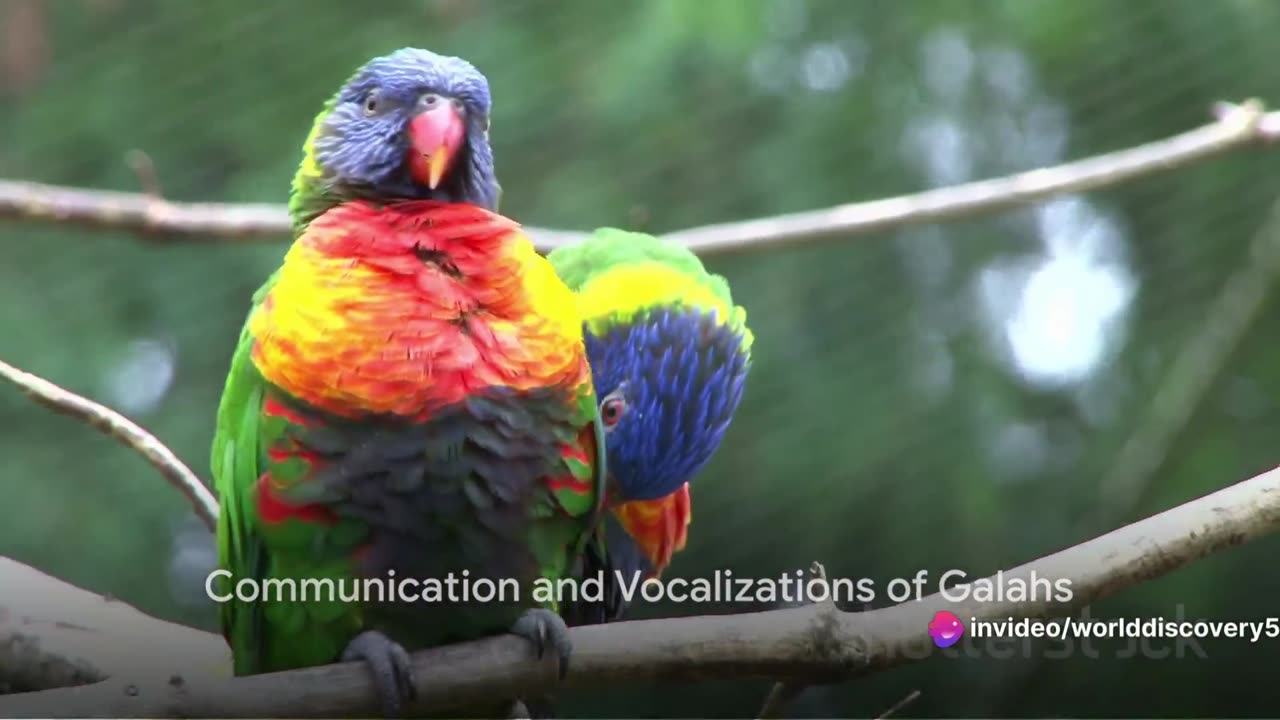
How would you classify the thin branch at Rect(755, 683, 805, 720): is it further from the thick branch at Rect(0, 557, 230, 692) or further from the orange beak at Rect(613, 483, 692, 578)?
the orange beak at Rect(613, 483, 692, 578)

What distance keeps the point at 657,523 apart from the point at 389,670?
1.01 m

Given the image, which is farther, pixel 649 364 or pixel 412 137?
pixel 649 364

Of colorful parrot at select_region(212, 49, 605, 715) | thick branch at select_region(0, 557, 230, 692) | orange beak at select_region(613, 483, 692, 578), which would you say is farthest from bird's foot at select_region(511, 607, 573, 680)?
orange beak at select_region(613, 483, 692, 578)

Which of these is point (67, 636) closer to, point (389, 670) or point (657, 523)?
point (389, 670)

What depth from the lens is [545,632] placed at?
1382mm

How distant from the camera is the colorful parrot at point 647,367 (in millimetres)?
2088

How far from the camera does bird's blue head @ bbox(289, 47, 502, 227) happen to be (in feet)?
5.37

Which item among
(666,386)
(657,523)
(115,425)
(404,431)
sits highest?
(666,386)

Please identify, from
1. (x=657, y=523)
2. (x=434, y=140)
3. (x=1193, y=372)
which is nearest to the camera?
(x=434, y=140)

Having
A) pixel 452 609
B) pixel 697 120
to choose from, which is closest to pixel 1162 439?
pixel 697 120

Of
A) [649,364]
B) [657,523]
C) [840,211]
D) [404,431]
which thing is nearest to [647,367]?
[649,364]

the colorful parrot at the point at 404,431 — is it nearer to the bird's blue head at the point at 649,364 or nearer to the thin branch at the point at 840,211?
the bird's blue head at the point at 649,364

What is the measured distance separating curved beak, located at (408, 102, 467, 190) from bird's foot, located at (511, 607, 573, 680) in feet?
1.76

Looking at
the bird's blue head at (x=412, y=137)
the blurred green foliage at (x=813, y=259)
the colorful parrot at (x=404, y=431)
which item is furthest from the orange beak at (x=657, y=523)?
the bird's blue head at (x=412, y=137)
